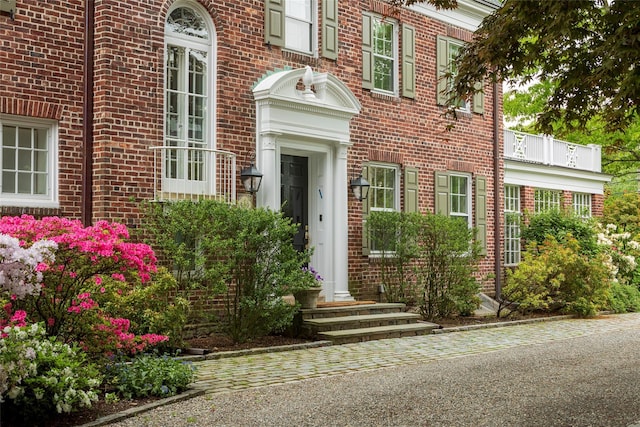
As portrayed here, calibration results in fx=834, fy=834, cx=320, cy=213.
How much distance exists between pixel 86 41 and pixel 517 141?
13169mm

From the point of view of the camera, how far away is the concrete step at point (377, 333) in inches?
482

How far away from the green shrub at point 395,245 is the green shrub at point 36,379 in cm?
902

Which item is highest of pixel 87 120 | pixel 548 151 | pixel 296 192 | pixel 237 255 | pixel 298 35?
pixel 298 35

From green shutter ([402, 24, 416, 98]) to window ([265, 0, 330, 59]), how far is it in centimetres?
223

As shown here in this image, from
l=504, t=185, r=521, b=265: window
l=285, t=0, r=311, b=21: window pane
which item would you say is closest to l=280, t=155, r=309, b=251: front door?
l=285, t=0, r=311, b=21: window pane

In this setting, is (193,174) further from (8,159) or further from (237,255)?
(8,159)

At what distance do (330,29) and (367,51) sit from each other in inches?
52.7

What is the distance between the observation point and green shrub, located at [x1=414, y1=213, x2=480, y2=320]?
593 inches

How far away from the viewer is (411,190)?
16500 mm

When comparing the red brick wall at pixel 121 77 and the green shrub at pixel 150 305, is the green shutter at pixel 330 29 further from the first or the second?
the green shrub at pixel 150 305

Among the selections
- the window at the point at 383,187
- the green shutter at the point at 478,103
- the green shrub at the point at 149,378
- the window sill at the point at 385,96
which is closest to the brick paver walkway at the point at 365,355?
the green shrub at the point at 149,378

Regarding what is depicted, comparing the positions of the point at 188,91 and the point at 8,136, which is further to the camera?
the point at 188,91

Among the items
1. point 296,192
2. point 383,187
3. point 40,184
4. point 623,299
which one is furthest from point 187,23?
point 623,299

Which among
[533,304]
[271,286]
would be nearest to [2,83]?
[271,286]
